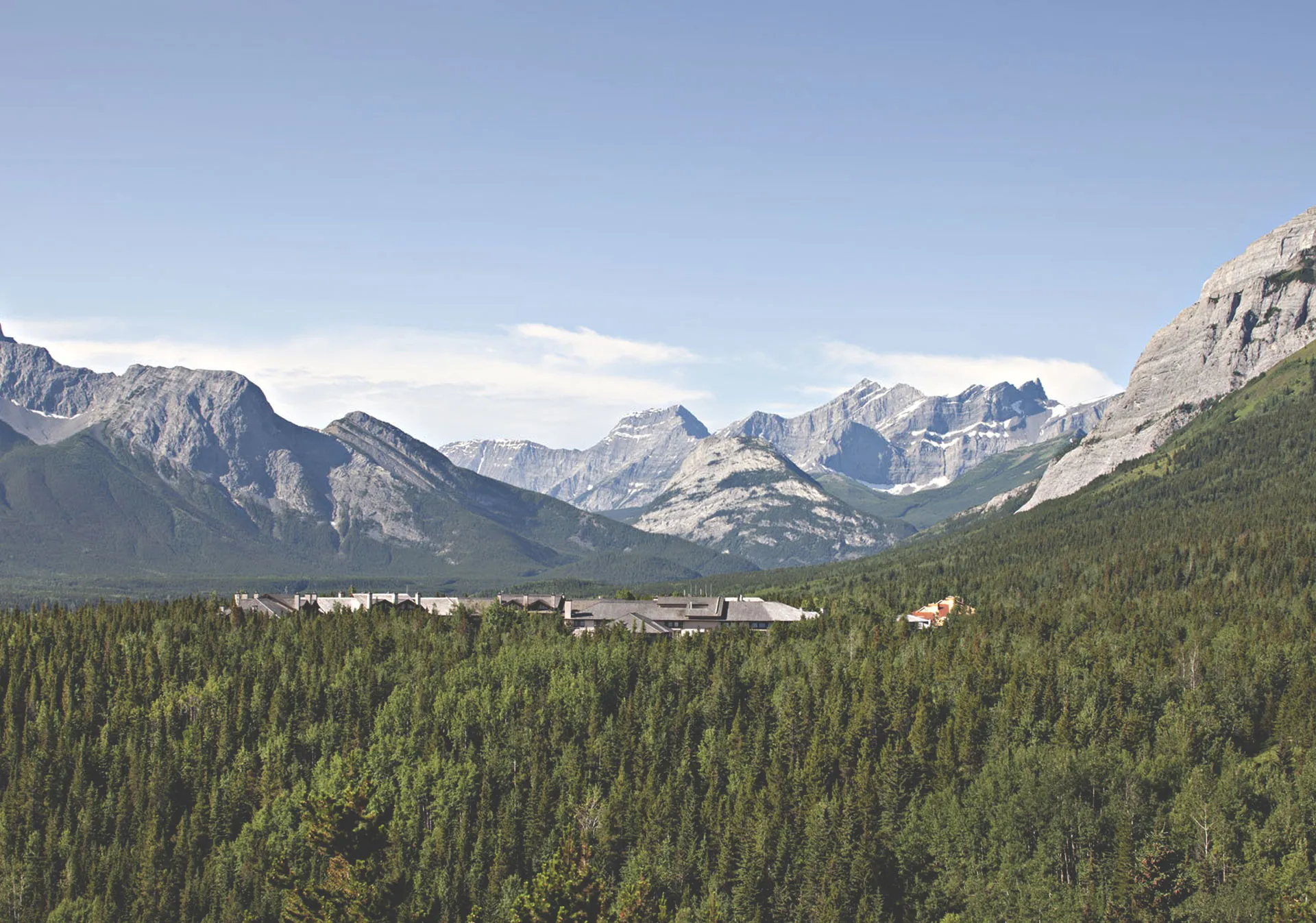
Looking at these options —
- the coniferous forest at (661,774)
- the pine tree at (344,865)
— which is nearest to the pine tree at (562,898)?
the coniferous forest at (661,774)

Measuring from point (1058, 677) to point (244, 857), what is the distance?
308 ft

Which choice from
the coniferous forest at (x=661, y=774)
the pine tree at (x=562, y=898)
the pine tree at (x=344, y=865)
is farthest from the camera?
the coniferous forest at (x=661, y=774)

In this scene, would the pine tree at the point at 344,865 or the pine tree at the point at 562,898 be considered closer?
the pine tree at the point at 562,898

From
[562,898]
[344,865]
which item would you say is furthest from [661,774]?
[562,898]

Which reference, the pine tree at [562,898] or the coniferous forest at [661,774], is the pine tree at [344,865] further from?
the pine tree at [562,898]

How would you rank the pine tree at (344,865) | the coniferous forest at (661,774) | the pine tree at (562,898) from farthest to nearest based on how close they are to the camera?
the coniferous forest at (661,774) → the pine tree at (344,865) → the pine tree at (562,898)

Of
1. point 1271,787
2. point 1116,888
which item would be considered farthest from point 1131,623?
point 1116,888

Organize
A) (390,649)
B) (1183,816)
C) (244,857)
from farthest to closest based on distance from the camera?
(390,649) → (244,857) → (1183,816)

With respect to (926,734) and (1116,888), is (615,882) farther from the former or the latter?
(1116,888)

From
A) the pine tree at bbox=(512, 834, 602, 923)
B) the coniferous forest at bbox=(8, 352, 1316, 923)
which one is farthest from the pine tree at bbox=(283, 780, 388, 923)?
the pine tree at bbox=(512, 834, 602, 923)

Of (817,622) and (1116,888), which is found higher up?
(817,622)

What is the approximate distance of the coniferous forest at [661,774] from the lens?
130 m

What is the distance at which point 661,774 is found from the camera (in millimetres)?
152250

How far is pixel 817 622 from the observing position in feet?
650
